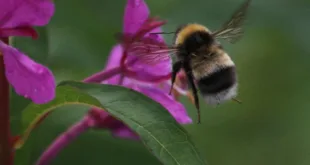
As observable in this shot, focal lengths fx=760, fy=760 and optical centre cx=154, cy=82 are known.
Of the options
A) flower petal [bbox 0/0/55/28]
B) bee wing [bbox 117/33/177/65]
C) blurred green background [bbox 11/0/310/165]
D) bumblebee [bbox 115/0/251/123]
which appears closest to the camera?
flower petal [bbox 0/0/55/28]

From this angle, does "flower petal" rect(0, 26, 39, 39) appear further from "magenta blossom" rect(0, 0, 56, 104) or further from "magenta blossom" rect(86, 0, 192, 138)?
"magenta blossom" rect(86, 0, 192, 138)

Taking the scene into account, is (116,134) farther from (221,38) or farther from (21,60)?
(21,60)

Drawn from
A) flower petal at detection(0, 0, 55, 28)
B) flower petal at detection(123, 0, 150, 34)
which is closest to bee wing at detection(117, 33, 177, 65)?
flower petal at detection(123, 0, 150, 34)

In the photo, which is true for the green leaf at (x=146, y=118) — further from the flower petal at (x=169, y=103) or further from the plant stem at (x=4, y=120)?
the flower petal at (x=169, y=103)

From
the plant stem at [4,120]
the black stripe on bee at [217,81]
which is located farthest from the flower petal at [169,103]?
the plant stem at [4,120]

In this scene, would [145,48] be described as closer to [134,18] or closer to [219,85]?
[134,18]

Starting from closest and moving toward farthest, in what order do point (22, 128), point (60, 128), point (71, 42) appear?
1. point (22, 128)
2. point (60, 128)
3. point (71, 42)

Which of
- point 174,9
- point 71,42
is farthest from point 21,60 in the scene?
point 174,9
